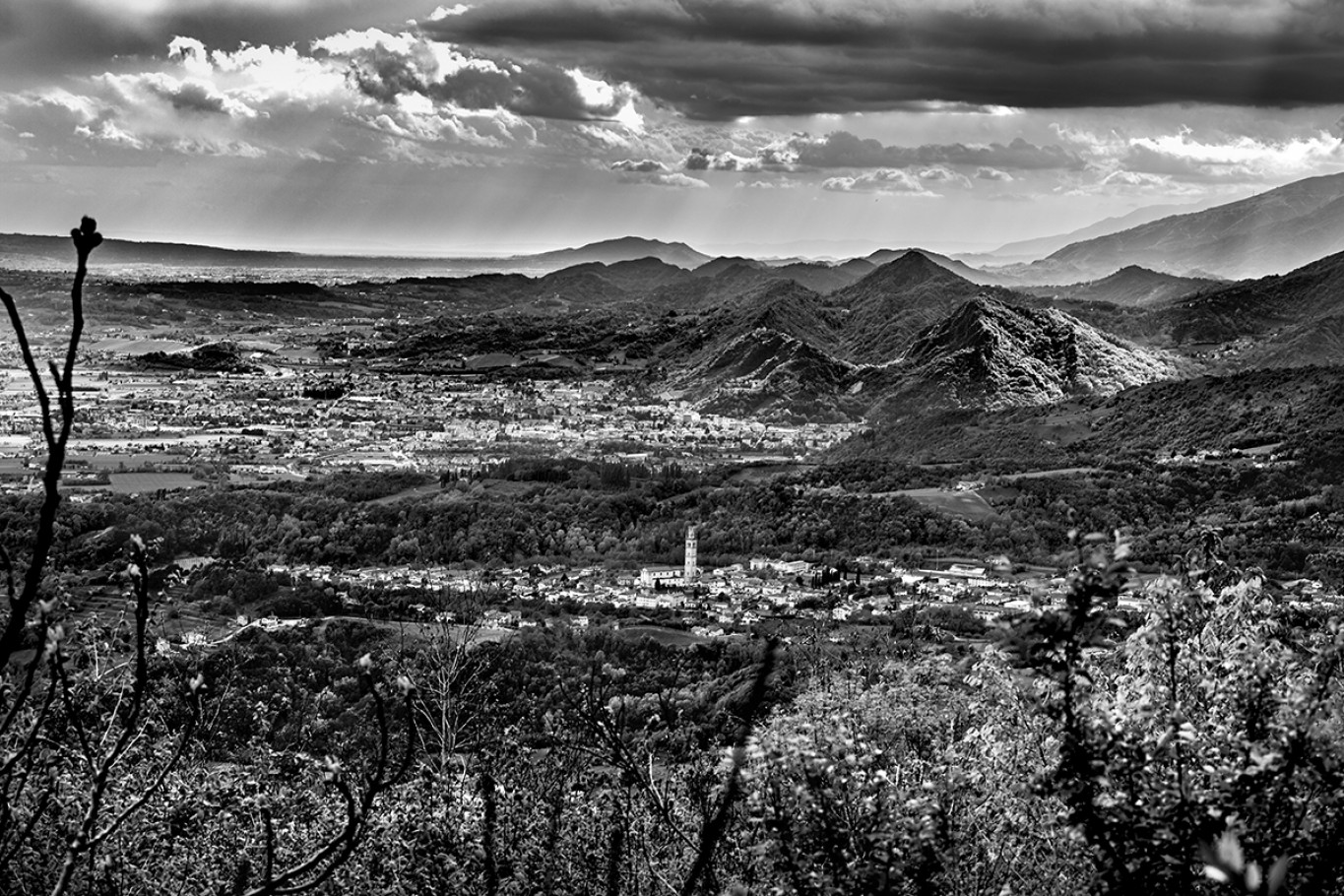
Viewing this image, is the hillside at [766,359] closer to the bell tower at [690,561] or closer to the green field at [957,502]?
the green field at [957,502]

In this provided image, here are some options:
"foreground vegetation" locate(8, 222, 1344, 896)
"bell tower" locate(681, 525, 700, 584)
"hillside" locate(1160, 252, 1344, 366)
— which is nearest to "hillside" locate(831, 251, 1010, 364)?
"hillside" locate(1160, 252, 1344, 366)

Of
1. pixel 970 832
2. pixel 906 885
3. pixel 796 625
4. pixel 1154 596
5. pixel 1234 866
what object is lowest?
pixel 796 625

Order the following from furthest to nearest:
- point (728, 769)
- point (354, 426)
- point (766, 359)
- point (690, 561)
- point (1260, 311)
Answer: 1. point (1260, 311)
2. point (766, 359)
3. point (354, 426)
4. point (690, 561)
5. point (728, 769)

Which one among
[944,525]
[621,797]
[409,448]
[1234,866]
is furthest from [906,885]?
[409,448]

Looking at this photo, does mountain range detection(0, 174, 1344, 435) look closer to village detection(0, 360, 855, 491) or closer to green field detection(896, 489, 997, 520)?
village detection(0, 360, 855, 491)

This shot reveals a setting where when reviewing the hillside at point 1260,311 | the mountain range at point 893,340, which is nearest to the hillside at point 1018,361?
the mountain range at point 893,340

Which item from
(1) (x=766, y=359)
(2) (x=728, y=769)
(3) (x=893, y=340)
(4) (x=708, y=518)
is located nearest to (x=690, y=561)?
(4) (x=708, y=518)

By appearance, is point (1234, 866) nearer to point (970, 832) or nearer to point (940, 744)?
point (970, 832)

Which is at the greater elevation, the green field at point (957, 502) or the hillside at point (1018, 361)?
the hillside at point (1018, 361)

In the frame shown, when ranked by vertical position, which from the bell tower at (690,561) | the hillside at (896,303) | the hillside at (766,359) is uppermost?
the hillside at (896,303)

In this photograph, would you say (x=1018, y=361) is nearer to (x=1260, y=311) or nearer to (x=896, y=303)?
(x=896, y=303)

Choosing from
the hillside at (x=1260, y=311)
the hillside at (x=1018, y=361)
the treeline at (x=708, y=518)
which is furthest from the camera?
the hillside at (x=1260, y=311)
